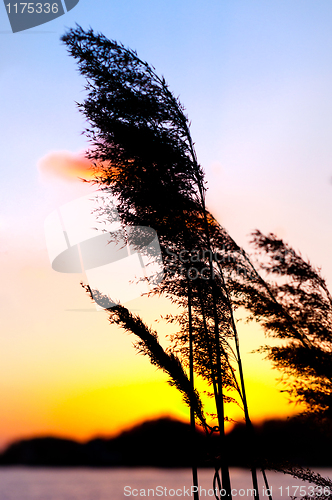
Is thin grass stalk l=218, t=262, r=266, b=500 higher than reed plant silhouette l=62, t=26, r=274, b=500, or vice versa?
reed plant silhouette l=62, t=26, r=274, b=500

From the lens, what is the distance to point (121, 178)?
257 cm

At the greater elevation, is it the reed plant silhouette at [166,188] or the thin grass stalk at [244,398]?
the reed plant silhouette at [166,188]

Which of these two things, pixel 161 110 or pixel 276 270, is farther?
pixel 161 110

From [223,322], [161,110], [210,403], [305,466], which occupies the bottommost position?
[305,466]

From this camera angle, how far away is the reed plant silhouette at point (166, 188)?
7.84ft

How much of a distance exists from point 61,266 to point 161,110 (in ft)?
5.38

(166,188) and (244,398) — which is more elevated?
(166,188)

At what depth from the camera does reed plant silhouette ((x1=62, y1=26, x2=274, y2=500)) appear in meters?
2.39

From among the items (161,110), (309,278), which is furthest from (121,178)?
(309,278)

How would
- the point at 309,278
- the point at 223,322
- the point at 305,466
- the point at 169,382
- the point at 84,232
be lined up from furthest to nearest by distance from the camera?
the point at 84,232 < the point at 223,322 < the point at 169,382 < the point at 305,466 < the point at 309,278

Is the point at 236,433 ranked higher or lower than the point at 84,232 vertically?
lower

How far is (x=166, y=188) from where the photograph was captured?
2469mm

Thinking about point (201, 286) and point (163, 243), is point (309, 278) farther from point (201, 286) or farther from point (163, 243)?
point (163, 243)

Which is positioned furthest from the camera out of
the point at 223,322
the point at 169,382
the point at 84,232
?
the point at 84,232
